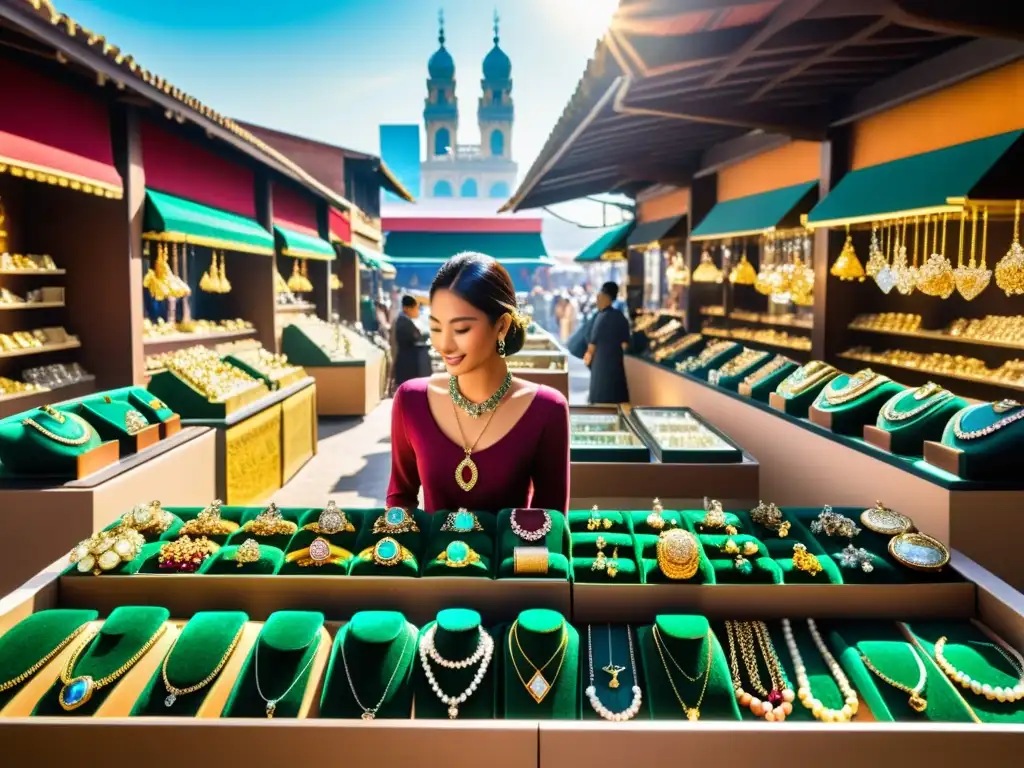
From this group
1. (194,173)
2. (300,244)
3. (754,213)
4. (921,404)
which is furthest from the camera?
(300,244)

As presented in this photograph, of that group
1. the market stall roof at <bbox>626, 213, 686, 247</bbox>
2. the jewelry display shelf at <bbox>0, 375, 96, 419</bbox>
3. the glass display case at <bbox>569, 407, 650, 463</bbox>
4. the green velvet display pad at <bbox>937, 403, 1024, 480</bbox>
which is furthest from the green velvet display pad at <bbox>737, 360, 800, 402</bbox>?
the market stall roof at <bbox>626, 213, 686, 247</bbox>

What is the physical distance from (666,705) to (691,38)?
373 centimetres

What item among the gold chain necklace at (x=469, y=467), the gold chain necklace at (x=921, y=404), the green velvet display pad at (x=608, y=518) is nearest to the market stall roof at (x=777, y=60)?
the gold chain necklace at (x=921, y=404)

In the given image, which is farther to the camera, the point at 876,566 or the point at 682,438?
the point at 682,438

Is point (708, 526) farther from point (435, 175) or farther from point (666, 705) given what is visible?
point (435, 175)

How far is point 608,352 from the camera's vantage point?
315 inches

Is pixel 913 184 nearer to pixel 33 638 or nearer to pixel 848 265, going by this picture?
pixel 848 265

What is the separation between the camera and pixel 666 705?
1.81m

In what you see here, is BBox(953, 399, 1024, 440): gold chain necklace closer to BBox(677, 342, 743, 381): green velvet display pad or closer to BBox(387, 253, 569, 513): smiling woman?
BBox(387, 253, 569, 513): smiling woman

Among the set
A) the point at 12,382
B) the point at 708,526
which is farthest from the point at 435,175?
the point at 708,526

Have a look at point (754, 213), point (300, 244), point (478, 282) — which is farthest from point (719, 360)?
point (300, 244)

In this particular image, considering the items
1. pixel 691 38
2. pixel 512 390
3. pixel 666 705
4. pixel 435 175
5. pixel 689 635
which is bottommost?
pixel 666 705

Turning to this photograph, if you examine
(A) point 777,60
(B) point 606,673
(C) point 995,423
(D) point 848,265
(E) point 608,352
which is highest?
(A) point 777,60

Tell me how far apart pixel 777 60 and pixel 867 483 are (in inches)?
101
